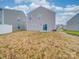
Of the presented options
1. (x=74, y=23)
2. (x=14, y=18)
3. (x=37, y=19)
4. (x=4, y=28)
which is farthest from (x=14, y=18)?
(x=74, y=23)

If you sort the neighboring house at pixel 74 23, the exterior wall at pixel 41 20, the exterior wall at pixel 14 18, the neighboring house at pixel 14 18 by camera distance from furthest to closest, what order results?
the neighboring house at pixel 74 23 → the exterior wall at pixel 14 18 → the neighboring house at pixel 14 18 → the exterior wall at pixel 41 20

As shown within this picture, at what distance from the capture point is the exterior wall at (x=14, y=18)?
1244 inches

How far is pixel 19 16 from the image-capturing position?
34.6 m

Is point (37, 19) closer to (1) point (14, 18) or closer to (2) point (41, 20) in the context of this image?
(2) point (41, 20)

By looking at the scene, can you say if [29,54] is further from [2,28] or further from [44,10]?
[44,10]

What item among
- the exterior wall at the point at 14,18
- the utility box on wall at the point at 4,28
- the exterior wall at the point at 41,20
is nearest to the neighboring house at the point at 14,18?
the exterior wall at the point at 14,18

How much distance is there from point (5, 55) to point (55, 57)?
2270 millimetres

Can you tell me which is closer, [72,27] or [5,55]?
[5,55]

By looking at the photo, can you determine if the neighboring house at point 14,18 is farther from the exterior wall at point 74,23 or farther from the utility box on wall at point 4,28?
the exterior wall at point 74,23

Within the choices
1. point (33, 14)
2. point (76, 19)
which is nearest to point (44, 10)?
point (33, 14)

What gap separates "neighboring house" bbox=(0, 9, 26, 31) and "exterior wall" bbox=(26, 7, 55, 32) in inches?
102

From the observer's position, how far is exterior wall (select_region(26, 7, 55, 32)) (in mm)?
31109

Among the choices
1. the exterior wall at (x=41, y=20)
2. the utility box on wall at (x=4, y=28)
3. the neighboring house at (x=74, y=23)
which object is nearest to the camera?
the utility box on wall at (x=4, y=28)

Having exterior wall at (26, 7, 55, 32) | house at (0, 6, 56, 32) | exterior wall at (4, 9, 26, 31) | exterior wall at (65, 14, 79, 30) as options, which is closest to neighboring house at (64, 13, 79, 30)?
exterior wall at (65, 14, 79, 30)
